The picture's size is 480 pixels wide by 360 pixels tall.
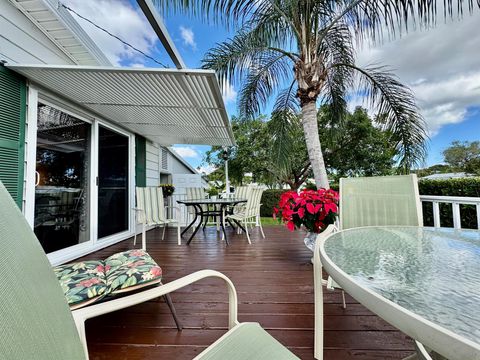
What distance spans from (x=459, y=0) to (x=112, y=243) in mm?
6144

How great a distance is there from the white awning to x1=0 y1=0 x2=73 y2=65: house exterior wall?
0.25 metres

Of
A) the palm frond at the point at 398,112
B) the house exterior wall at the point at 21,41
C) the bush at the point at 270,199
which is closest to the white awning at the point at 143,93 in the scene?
the house exterior wall at the point at 21,41

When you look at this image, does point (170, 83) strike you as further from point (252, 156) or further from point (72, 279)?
point (252, 156)

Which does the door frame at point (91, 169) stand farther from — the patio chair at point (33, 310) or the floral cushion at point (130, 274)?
the patio chair at point (33, 310)

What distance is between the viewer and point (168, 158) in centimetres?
765

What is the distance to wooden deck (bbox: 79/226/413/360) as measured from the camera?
142cm

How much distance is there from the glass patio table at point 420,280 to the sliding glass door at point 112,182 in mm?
4144

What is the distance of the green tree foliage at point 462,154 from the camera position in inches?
659

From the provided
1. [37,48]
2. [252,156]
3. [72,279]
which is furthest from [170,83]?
[252,156]

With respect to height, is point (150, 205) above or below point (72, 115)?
below

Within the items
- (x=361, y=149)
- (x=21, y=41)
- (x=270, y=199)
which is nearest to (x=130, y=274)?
(x=21, y=41)

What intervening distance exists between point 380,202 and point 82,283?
230 cm

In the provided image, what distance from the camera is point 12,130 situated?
100.0 inches

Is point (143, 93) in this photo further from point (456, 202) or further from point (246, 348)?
point (456, 202)
